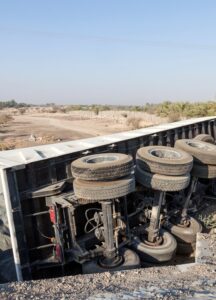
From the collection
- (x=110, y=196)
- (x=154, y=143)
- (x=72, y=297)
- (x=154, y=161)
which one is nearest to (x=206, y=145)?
(x=154, y=143)

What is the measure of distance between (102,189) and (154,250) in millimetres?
1633

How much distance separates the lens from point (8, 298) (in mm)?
2043

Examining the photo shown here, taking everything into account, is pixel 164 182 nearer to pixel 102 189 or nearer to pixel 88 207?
pixel 102 189

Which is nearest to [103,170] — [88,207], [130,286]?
[88,207]

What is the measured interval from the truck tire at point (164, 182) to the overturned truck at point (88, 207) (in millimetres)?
15

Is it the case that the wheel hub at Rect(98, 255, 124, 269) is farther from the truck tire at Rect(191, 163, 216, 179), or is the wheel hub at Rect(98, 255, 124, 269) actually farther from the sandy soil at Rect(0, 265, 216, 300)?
the truck tire at Rect(191, 163, 216, 179)

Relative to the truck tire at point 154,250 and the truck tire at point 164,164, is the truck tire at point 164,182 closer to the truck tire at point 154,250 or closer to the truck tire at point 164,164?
the truck tire at point 164,164

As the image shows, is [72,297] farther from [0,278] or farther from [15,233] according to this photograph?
[0,278]

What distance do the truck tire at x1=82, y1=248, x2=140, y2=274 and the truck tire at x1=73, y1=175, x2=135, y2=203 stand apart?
1.06 metres

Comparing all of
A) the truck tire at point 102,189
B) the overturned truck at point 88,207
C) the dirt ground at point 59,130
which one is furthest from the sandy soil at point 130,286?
the dirt ground at point 59,130

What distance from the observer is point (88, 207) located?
16.7 ft

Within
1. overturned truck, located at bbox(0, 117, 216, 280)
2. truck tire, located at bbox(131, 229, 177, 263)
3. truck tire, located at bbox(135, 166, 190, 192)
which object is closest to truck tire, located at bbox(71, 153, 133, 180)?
overturned truck, located at bbox(0, 117, 216, 280)

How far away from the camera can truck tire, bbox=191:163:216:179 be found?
5465mm

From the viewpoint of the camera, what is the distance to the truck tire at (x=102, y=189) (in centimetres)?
400
